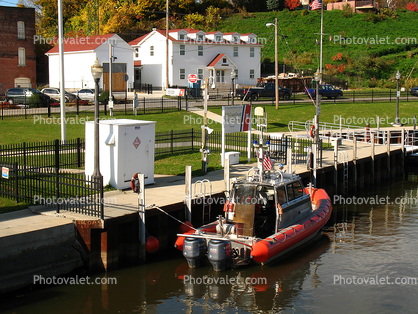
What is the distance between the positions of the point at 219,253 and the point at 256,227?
7.48 feet

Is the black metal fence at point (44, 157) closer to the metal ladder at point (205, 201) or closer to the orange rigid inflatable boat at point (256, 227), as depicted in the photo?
the metal ladder at point (205, 201)

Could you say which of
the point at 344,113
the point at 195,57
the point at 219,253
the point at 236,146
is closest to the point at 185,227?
the point at 219,253

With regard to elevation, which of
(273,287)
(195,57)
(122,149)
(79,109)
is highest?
(195,57)

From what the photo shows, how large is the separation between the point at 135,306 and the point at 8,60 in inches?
1861

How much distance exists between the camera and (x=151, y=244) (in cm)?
1485

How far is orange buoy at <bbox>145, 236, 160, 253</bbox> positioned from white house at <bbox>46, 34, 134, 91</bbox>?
39.9m

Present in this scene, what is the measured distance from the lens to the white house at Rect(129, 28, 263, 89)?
59.6 m

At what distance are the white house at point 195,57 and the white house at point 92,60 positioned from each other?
5.76 metres

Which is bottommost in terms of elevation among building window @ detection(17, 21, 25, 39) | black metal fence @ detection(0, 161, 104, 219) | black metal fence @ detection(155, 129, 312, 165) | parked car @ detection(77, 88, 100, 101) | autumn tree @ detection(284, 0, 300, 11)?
black metal fence @ detection(0, 161, 104, 219)

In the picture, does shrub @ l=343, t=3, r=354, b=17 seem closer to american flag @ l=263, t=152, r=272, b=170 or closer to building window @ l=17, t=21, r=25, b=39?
building window @ l=17, t=21, r=25, b=39

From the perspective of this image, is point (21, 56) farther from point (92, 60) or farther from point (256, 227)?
point (256, 227)

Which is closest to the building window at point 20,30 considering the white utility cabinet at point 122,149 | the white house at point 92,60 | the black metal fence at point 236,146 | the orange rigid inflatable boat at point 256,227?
the white house at point 92,60

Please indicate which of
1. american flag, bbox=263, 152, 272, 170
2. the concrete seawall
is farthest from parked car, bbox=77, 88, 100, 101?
the concrete seawall

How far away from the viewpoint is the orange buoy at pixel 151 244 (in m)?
14.8
